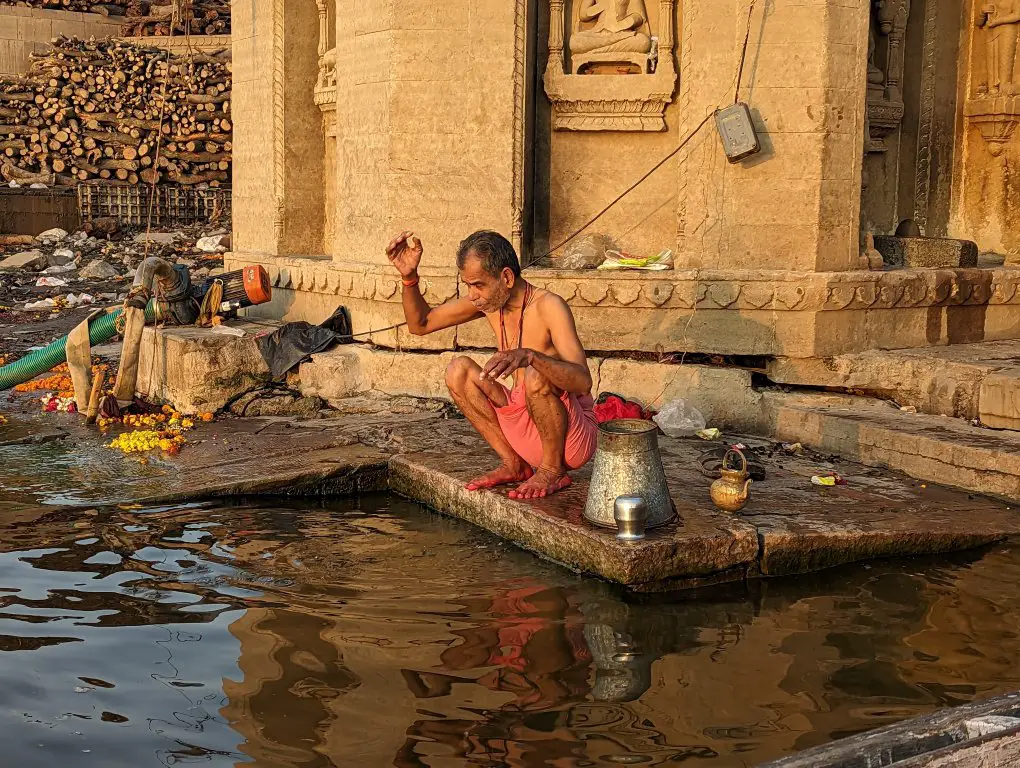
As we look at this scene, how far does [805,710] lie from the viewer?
12.5 ft

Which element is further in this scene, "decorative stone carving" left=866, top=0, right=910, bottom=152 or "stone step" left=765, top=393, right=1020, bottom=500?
"decorative stone carving" left=866, top=0, right=910, bottom=152

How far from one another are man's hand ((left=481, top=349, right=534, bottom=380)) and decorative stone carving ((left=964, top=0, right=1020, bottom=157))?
5.17 metres

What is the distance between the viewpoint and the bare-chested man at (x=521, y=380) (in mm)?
5293

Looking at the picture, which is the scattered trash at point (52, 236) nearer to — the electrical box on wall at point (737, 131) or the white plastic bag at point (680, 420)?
the electrical box on wall at point (737, 131)

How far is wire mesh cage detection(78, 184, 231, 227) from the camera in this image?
17781 millimetres

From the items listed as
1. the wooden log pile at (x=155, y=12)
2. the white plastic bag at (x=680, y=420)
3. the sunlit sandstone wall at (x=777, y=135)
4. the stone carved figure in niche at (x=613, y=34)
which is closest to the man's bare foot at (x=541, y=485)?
the white plastic bag at (x=680, y=420)

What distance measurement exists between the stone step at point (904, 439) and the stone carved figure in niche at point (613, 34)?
2.38 m

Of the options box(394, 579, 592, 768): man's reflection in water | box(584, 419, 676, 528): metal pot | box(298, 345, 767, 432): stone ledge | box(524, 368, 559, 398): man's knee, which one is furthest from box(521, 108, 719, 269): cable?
box(394, 579, 592, 768): man's reflection in water

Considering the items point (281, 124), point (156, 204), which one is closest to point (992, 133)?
point (281, 124)

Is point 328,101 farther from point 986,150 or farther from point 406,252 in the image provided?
point 986,150

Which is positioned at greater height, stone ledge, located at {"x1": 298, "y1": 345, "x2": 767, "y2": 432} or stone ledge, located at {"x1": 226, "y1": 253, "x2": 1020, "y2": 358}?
stone ledge, located at {"x1": 226, "y1": 253, "x2": 1020, "y2": 358}

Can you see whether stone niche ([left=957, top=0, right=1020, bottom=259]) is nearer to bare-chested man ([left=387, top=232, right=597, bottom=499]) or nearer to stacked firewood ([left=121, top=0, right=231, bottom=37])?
bare-chested man ([left=387, top=232, right=597, bottom=499])

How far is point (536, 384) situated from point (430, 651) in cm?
138

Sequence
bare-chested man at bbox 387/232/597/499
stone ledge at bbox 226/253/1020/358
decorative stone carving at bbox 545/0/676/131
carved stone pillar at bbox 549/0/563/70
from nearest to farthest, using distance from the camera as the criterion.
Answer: bare-chested man at bbox 387/232/597/499
stone ledge at bbox 226/253/1020/358
decorative stone carving at bbox 545/0/676/131
carved stone pillar at bbox 549/0/563/70
